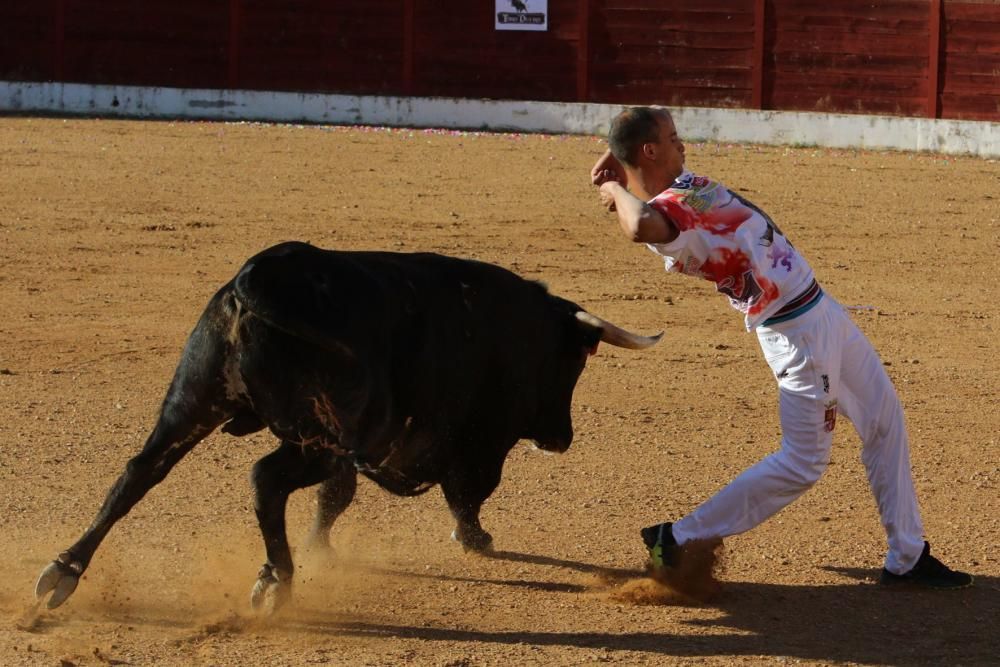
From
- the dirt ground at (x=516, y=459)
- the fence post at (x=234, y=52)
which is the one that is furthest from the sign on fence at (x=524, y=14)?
the dirt ground at (x=516, y=459)

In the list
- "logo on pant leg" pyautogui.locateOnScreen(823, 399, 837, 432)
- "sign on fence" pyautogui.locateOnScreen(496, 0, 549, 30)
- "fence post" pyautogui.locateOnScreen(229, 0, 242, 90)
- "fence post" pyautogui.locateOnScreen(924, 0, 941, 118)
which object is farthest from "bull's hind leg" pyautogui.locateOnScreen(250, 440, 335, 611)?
"fence post" pyautogui.locateOnScreen(229, 0, 242, 90)

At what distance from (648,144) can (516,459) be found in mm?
2060

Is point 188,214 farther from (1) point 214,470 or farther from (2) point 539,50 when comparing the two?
(2) point 539,50

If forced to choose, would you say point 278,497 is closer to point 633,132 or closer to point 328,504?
point 328,504

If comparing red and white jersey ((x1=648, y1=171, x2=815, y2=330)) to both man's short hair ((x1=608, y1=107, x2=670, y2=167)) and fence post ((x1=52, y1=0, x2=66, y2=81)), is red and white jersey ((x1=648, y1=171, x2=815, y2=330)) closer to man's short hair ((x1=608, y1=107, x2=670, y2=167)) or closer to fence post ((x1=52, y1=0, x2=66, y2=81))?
man's short hair ((x1=608, y1=107, x2=670, y2=167))

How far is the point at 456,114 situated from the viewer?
1789cm

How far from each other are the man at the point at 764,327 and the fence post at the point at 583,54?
14187 millimetres

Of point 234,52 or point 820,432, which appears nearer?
point 820,432

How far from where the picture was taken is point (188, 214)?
11016 mm

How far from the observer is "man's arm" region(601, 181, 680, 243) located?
3.95m

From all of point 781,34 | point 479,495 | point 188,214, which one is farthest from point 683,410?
point 781,34

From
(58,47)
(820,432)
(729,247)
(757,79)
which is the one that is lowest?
(820,432)

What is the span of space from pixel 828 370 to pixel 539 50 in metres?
14.7

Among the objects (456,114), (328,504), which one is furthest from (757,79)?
(328,504)
